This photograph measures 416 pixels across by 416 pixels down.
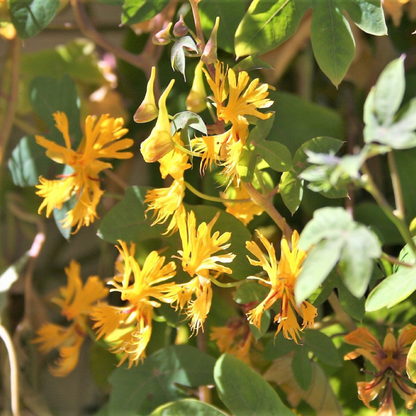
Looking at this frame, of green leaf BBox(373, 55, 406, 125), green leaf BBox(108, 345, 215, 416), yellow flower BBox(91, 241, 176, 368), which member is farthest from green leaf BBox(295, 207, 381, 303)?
green leaf BBox(108, 345, 215, 416)

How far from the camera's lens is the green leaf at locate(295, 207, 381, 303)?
9.3 inches

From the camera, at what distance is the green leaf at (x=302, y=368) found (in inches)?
16.6

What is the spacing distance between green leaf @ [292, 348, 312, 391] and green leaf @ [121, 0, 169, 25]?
0.31 metres

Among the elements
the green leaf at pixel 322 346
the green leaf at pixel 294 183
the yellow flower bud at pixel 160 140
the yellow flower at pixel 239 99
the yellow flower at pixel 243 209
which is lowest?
the green leaf at pixel 322 346

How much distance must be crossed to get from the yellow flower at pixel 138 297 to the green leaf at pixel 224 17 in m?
0.20

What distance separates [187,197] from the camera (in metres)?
0.58

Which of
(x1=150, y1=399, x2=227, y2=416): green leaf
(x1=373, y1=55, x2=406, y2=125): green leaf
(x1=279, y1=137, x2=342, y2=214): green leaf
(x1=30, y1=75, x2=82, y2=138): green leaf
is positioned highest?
(x1=373, y1=55, x2=406, y2=125): green leaf

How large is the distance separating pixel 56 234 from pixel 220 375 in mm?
446

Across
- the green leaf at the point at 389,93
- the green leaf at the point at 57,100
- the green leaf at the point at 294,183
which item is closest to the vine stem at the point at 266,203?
the green leaf at the point at 294,183

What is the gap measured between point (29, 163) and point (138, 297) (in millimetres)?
208

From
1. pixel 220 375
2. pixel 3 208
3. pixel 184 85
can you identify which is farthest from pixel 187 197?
pixel 3 208

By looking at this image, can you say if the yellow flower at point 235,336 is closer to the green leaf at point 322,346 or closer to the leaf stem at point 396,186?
the green leaf at point 322,346

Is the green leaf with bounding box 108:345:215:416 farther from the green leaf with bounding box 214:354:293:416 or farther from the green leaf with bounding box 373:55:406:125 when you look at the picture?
the green leaf with bounding box 373:55:406:125

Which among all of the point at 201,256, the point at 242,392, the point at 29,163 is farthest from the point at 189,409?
the point at 29,163
